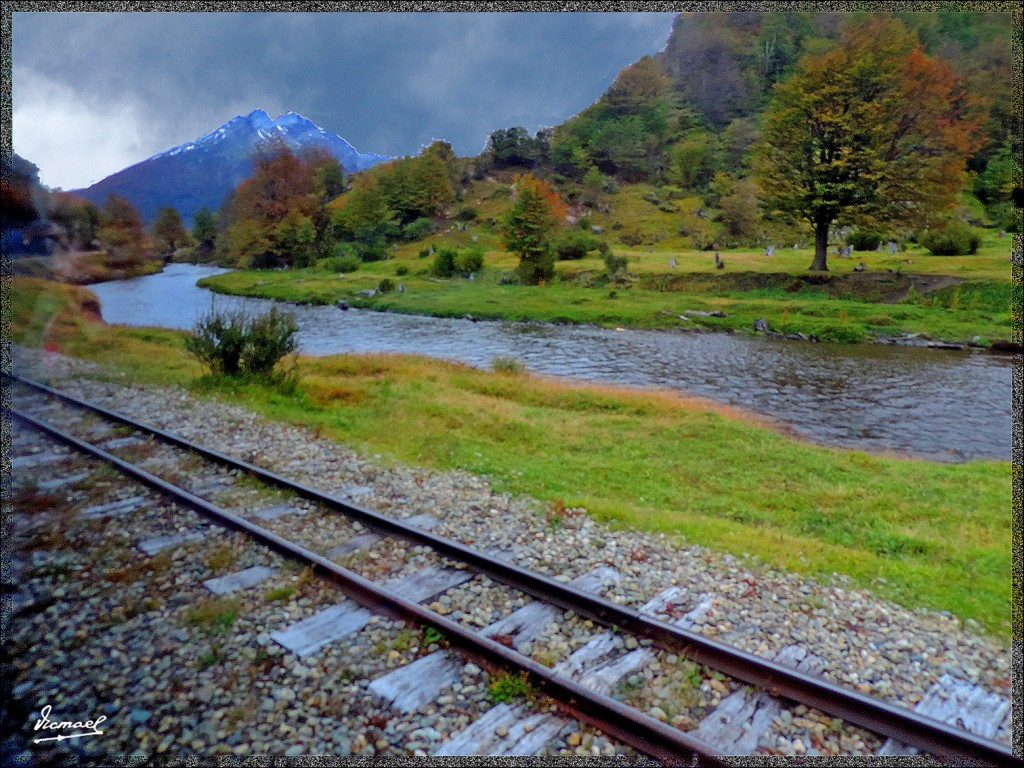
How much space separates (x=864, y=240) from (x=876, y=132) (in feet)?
32.2

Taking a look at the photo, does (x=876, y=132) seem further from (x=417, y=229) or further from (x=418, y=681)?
(x=418, y=681)

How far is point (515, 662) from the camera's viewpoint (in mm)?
4199

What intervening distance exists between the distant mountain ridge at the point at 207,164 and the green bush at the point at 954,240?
1539 inches

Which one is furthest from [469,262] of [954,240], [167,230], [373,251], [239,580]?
[239,580]

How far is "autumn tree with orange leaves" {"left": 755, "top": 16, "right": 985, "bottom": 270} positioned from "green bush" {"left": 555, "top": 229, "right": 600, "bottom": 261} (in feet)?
49.3

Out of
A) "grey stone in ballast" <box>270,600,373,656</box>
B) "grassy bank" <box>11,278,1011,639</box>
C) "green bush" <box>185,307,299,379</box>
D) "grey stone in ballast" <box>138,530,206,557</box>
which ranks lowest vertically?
"grassy bank" <box>11,278,1011,639</box>

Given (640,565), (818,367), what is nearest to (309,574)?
(640,565)

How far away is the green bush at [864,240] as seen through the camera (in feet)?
131

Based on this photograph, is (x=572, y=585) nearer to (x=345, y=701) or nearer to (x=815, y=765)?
(x=345, y=701)

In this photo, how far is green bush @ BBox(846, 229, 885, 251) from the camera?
40.0 m

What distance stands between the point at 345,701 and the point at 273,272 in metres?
12.9

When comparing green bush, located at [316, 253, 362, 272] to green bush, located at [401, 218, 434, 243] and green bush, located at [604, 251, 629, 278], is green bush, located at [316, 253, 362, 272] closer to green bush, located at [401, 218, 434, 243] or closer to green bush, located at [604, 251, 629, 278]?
green bush, located at [401, 218, 434, 243]

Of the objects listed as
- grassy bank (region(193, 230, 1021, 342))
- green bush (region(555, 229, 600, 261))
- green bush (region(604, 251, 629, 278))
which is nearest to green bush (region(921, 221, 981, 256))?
grassy bank (region(193, 230, 1021, 342))

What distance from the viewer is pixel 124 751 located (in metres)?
3.37
